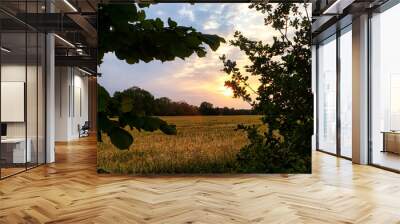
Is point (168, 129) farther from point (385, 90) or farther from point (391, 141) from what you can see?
point (385, 90)

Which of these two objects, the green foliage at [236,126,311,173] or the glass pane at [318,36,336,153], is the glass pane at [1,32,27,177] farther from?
the glass pane at [318,36,336,153]

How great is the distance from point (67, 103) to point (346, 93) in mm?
10174

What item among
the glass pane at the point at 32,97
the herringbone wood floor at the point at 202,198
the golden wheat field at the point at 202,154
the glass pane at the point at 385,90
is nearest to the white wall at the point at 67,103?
the glass pane at the point at 32,97

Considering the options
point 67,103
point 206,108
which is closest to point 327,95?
point 206,108

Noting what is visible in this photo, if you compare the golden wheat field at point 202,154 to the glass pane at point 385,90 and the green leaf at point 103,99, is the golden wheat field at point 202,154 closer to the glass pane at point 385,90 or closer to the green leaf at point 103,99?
the glass pane at point 385,90

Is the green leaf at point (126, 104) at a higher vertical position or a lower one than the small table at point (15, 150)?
higher

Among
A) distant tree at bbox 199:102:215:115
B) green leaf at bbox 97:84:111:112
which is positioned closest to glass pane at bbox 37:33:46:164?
distant tree at bbox 199:102:215:115

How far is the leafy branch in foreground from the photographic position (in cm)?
62

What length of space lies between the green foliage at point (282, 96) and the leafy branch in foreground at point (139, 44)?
569 centimetres

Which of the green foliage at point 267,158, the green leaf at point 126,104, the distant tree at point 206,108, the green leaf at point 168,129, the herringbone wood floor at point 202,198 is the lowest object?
the herringbone wood floor at point 202,198

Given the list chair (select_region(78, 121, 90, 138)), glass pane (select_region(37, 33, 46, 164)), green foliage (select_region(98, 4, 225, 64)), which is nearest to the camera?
green foliage (select_region(98, 4, 225, 64))

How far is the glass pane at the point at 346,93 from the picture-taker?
27.6 ft

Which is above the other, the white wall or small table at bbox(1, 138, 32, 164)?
the white wall

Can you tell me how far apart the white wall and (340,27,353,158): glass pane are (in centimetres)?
991
